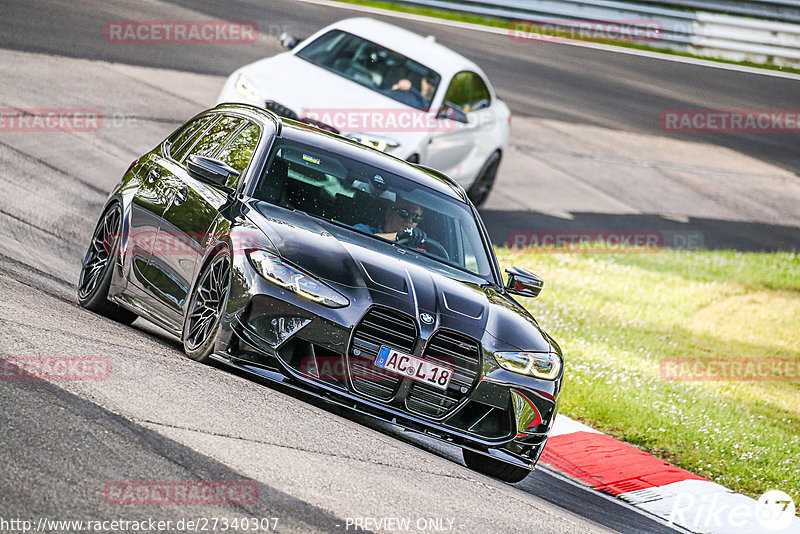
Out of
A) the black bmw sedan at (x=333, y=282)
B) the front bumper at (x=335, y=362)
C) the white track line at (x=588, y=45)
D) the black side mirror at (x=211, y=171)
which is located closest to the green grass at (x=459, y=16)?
the white track line at (x=588, y=45)

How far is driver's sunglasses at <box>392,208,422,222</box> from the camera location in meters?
8.34

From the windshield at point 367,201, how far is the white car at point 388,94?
17.0ft

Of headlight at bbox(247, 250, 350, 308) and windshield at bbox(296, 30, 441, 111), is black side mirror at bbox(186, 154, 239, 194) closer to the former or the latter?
headlight at bbox(247, 250, 350, 308)

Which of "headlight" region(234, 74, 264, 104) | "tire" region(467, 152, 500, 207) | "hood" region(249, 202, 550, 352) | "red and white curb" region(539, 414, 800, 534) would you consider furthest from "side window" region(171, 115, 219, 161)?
"tire" region(467, 152, 500, 207)

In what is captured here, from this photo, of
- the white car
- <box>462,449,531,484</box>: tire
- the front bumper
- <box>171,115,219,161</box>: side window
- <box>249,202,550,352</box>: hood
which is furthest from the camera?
the white car

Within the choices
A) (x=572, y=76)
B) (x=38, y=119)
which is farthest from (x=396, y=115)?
(x=572, y=76)

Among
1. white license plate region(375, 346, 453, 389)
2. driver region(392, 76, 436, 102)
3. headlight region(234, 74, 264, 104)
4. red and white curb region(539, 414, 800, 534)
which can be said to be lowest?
red and white curb region(539, 414, 800, 534)

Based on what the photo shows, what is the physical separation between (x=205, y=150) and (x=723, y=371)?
648cm

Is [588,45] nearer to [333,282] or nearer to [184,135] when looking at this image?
[184,135]

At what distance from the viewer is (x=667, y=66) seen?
30.4m

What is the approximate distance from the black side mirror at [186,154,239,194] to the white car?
561cm

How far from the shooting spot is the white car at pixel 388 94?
14094 mm

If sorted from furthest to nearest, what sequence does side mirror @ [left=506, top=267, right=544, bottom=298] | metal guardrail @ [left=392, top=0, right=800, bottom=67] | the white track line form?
1. metal guardrail @ [left=392, top=0, right=800, bottom=67]
2. the white track line
3. side mirror @ [left=506, top=267, right=544, bottom=298]

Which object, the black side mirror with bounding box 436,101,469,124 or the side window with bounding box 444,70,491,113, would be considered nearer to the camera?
the black side mirror with bounding box 436,101,469,124
